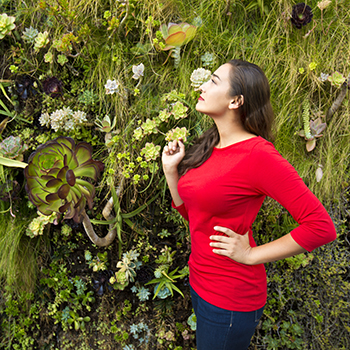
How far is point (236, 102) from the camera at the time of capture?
104 centimetres

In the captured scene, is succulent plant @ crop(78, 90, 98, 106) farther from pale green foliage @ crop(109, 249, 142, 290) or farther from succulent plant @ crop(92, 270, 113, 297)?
succulent plant @ crop(92, 270, 113, 297)

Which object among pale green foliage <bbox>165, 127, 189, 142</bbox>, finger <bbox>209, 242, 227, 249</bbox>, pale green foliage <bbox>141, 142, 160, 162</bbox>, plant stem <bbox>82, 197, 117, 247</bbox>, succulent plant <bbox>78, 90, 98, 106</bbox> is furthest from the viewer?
succulent plant <bbox>78, 90, 98, 106</bbox>

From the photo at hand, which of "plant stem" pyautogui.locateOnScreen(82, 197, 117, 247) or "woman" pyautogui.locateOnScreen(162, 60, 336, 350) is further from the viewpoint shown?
"plant stem" pyautogui.locateOnScreen(82, 197, 117, 247)

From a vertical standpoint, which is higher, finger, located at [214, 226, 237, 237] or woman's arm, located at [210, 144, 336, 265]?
woman's arm, located at [210, 144, 336, 265]

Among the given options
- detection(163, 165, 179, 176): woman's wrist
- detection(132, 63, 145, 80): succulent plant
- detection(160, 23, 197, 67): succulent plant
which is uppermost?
detection(160, 23, 197, 67): succulent plant

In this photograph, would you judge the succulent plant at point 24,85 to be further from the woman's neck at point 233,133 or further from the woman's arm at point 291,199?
the woman's arm at point 291,199

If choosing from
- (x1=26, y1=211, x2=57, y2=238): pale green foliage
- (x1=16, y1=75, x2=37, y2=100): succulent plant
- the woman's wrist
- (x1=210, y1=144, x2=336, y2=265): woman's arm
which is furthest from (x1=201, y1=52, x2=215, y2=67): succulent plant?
(x1=26, y1=211, x2=57, y2=238): pale green foliage

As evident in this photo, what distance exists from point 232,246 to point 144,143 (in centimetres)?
82

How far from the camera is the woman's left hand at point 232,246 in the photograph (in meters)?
1.03

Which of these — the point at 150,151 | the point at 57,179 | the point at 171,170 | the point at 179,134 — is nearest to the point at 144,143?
the point at 150,151

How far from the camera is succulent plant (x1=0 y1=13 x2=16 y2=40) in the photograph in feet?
5.38

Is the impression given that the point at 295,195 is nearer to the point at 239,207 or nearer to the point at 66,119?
the point at 239,207

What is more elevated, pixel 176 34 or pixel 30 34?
pixel 176 34

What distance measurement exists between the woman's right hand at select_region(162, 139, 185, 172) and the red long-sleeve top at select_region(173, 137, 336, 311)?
0.35 feet
